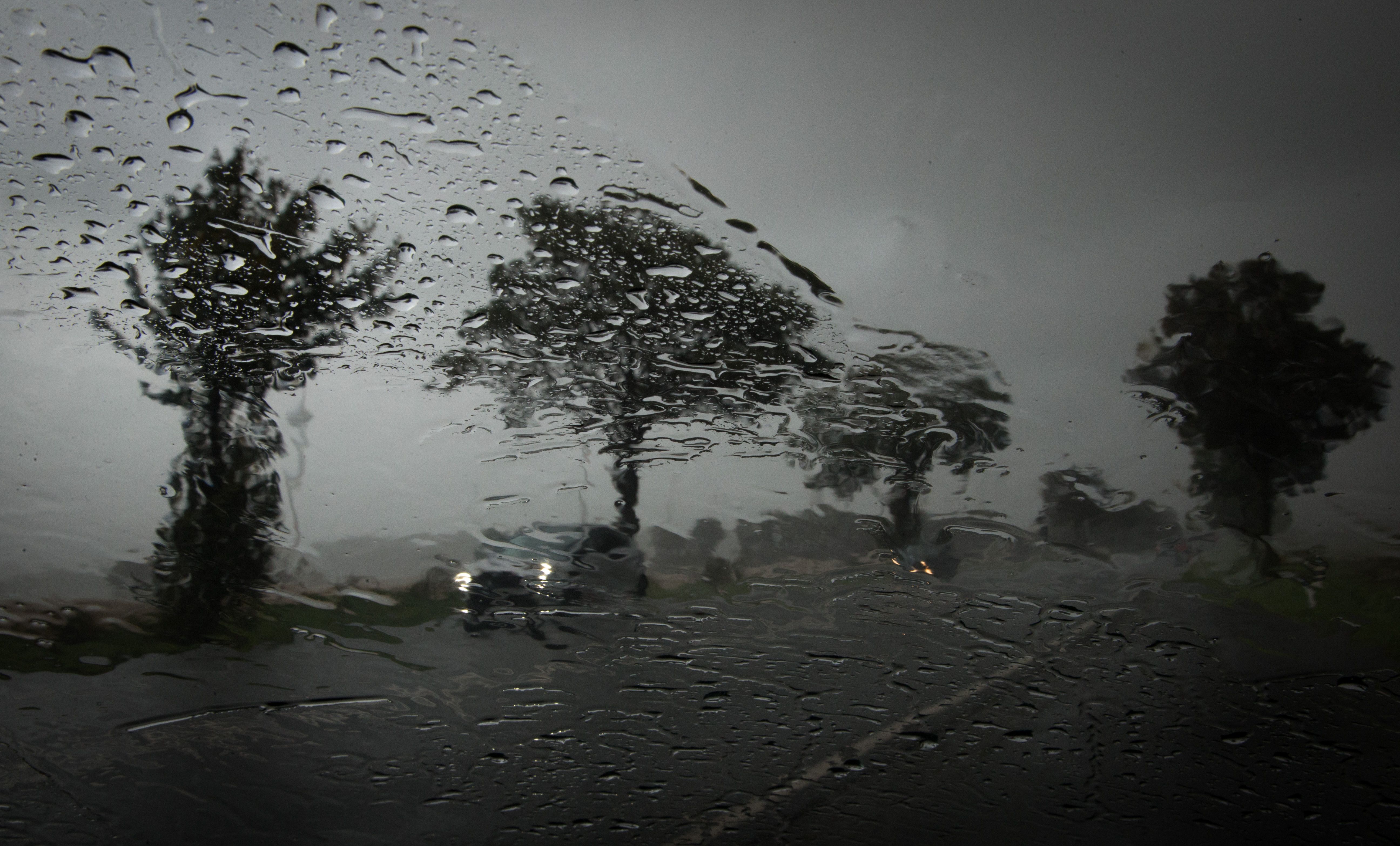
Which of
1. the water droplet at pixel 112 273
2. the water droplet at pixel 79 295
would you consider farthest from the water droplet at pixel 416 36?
the water droplet at pixel 79 295

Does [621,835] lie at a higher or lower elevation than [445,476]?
lower

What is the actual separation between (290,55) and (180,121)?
457 mm

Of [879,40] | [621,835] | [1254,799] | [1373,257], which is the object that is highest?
[879,40]

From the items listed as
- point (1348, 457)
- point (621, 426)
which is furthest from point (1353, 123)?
point (621, 426)

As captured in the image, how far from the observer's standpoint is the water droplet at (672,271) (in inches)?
102

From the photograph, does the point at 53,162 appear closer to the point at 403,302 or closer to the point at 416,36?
the point at 403,302

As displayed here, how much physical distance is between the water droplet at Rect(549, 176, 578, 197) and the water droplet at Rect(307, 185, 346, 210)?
762 mm

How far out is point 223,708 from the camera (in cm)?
348

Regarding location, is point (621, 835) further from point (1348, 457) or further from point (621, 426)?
point (1348, 457)

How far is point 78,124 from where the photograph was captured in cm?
216

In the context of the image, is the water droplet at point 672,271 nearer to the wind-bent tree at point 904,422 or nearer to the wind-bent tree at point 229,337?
the wind-bent tree at point 904,422

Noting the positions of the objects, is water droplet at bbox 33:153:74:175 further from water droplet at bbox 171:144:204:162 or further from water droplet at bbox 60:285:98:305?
water droplet at bbox 60:285:98:305

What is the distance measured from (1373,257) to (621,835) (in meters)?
3.89

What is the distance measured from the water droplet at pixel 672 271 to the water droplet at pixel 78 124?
184 cm
